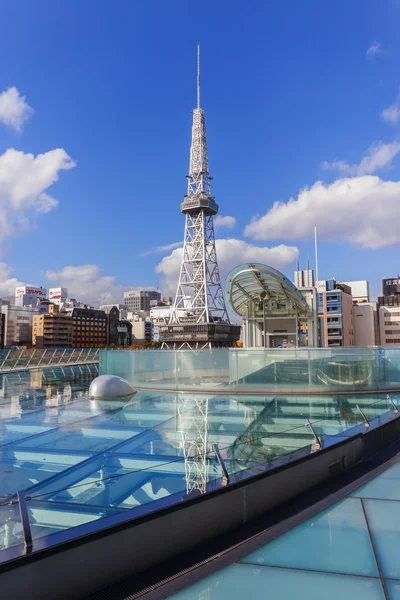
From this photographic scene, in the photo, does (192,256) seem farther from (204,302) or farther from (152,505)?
(152,505)

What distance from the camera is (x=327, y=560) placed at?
3.64 m

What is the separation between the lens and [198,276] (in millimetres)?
111250

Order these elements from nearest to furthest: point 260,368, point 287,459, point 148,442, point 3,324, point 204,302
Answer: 1. point 287,459
2. point 148,442
3. point 260,368
4. point 204,302
5. point 3,324

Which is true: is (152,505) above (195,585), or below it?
above

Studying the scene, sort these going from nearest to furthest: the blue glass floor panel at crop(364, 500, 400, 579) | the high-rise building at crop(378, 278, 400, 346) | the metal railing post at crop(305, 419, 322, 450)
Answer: the blue glass floor panel at crop(364, 500, 400, 579), the metal railing post at crop(305, 419, 322, 450), the high-rise building at crop(378, 278, 400, 346)

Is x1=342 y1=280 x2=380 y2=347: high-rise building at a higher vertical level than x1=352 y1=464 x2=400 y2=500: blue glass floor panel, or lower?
higher

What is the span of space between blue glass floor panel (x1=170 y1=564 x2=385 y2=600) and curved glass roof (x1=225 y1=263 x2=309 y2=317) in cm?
2456

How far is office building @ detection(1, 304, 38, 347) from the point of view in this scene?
416ft

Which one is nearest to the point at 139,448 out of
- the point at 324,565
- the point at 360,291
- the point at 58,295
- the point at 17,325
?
the point at 324,565

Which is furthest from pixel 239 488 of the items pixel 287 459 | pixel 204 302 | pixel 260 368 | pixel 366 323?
pixel 204 302

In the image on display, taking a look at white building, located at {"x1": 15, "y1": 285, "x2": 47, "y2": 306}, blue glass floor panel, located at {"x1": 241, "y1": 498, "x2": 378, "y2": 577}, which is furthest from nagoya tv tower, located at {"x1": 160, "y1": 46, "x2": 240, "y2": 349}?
blue glass floor panel, located at {"x1": 241, "y1": 498, "x2": 378, "y2": 577}

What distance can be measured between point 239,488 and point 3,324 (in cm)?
13139

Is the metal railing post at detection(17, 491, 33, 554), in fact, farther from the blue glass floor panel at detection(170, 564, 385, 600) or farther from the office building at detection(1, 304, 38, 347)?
the office building at detection(1, 304, 38, 347)

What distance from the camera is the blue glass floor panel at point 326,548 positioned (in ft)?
11.7
